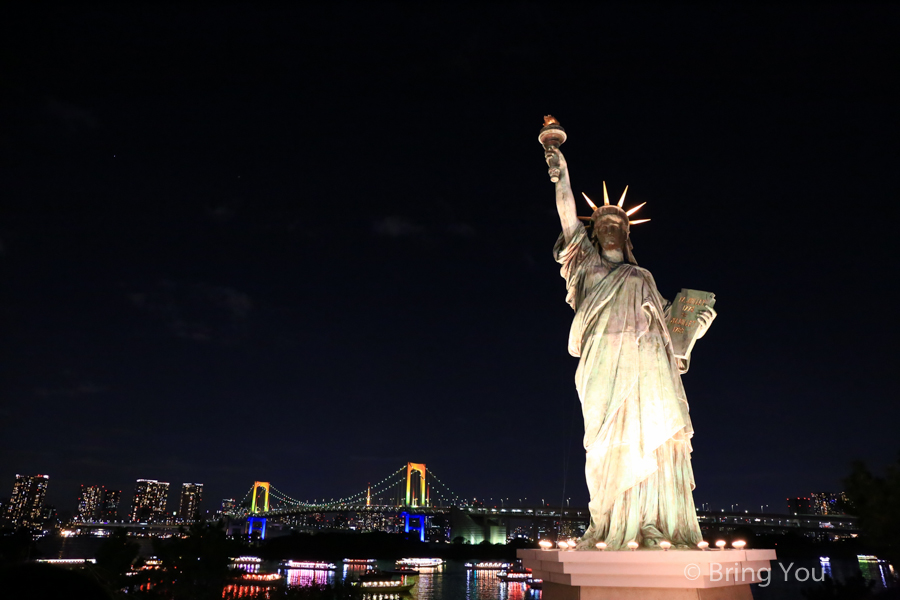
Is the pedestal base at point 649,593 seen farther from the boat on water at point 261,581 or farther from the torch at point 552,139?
the boat on water at point 261,581

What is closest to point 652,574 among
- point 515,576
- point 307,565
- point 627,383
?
point 627,383

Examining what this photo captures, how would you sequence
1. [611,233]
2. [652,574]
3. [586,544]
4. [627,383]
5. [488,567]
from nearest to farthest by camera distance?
[652,574] → [586,544] → [627,383] → [611,233] → [488,567]

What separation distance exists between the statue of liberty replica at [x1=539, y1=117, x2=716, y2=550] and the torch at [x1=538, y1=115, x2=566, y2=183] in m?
0.01

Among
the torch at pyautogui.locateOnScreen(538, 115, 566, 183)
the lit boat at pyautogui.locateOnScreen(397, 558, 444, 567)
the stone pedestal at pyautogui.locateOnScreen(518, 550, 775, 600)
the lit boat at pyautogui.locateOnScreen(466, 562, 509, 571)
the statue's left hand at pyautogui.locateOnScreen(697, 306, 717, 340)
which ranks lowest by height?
the stone pedestal at pyautogui.locateOnScreen(518, 550, 775, 600)

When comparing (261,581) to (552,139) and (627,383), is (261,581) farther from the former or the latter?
(552,139)

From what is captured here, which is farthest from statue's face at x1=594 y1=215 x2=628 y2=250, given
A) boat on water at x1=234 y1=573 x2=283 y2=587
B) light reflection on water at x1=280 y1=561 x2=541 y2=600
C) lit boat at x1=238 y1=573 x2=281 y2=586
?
lit boat at x1=238 y1=573 x2=281 y2=586

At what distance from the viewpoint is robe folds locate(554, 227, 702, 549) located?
21.0 ft

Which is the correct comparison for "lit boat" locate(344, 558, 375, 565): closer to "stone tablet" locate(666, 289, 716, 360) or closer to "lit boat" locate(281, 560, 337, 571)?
"lit boat" locate(281, 560, 337, 571)

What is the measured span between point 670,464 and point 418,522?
7004cm

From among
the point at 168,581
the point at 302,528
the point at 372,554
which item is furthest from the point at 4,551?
the point at 302,528

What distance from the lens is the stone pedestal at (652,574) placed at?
528 cm

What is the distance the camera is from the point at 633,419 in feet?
21.6

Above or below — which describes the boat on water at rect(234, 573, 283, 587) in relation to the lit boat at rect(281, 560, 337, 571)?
below

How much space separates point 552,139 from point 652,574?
5.09 meters
